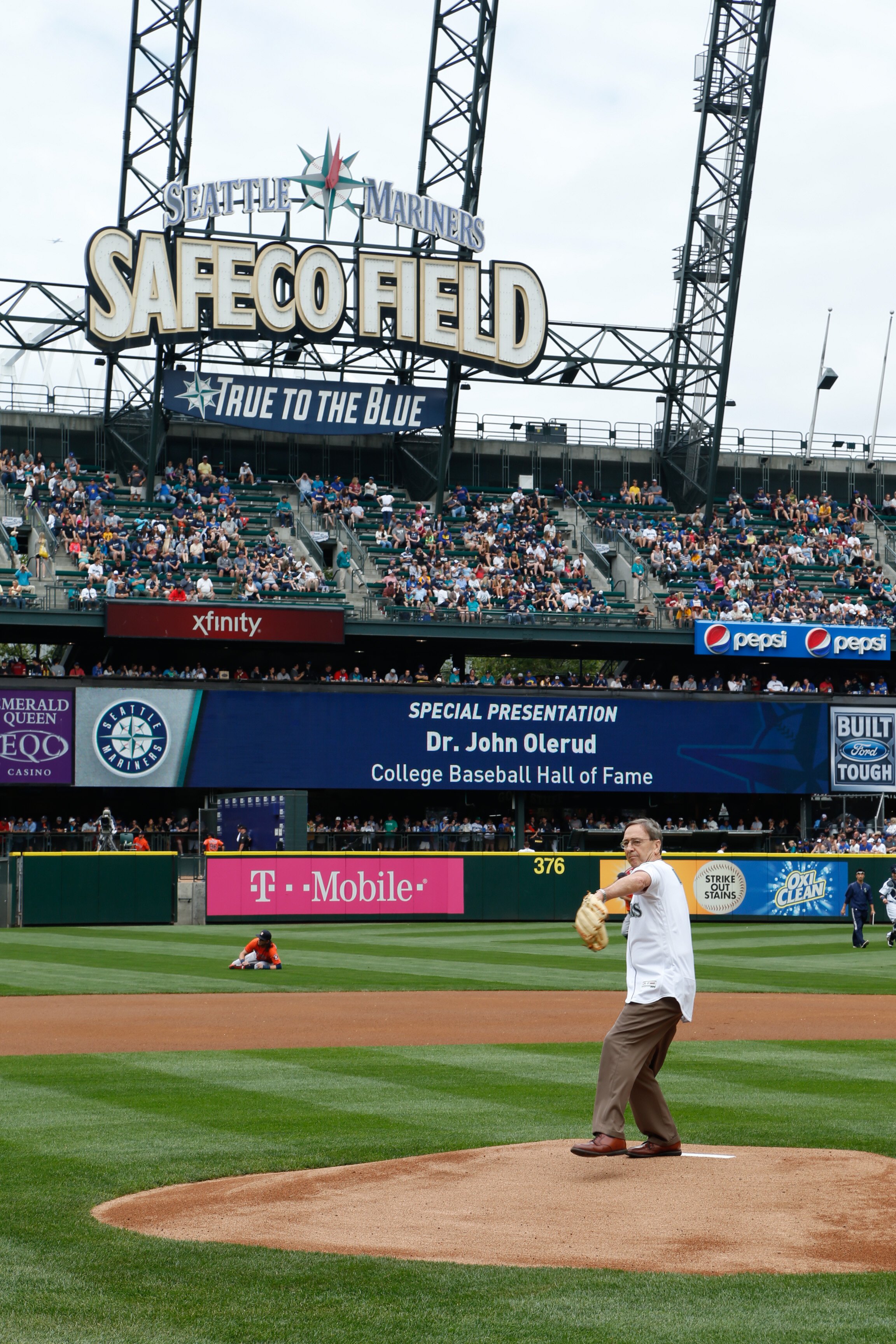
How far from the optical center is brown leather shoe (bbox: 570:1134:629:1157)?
29.8 feet

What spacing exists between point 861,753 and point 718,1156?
43004 mm

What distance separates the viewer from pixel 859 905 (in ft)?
105

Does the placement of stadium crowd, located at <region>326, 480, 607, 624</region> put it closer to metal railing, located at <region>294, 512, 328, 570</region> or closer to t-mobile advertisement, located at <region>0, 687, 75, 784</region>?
metal railing, located at <region>294, 512, 328, 570</region>

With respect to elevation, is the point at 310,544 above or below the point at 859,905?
above

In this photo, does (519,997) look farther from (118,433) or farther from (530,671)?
(530,671)

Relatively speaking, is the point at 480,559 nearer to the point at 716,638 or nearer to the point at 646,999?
the point at 716,638

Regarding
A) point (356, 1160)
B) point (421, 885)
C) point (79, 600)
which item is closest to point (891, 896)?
point (421, 885)

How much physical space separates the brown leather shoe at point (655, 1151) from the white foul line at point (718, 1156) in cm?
12

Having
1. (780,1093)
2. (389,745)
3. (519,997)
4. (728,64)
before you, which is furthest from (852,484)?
(780,1093)

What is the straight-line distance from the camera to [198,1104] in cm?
1229

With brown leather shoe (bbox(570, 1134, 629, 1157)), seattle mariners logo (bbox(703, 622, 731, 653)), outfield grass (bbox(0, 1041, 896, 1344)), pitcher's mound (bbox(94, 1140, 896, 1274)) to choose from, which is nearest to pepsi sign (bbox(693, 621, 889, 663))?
seattle mariners logo (bbox(703, 622, 731, 653))

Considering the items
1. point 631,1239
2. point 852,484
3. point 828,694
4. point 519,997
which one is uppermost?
point 852,484

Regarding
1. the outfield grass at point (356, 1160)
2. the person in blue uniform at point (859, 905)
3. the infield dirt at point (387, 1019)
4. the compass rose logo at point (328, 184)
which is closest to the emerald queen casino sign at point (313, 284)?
the compass rose logo at point (328, 184)

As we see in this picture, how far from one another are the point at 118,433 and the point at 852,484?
29565 mm
